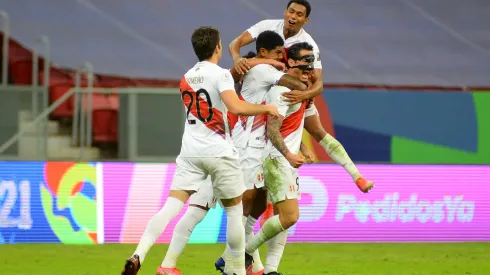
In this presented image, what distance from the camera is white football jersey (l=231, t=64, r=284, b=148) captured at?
339 inches

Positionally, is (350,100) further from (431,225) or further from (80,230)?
(80,230)

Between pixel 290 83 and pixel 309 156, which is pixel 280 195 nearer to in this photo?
pixel 309 156

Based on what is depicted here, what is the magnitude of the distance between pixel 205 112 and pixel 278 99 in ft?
2.51

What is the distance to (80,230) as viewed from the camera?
12.3 metres

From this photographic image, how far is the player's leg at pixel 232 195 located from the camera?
315 inches

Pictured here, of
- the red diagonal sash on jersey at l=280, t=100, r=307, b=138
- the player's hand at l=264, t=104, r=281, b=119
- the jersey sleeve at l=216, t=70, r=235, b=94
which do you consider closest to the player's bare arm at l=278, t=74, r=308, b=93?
the red diagonal sash on jersey at l=280, t=100, r=307, b=138

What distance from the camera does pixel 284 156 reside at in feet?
27.7

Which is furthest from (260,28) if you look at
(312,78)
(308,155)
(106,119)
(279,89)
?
(106,119)

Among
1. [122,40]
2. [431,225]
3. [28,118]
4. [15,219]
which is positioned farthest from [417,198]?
[122,40]

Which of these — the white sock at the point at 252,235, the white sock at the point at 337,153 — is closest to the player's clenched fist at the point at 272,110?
the white sock at the point at 252,235

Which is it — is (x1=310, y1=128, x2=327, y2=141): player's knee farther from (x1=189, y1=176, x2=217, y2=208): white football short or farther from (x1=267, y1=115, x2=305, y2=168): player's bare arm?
(x1=189, y1=176, x2=217, y2=208): white football short

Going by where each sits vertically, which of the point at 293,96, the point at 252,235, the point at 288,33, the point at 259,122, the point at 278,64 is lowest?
the point at 252,235

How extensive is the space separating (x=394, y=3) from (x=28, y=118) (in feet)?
22.2

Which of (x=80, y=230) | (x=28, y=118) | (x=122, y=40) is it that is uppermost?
(x=122, y=40)
